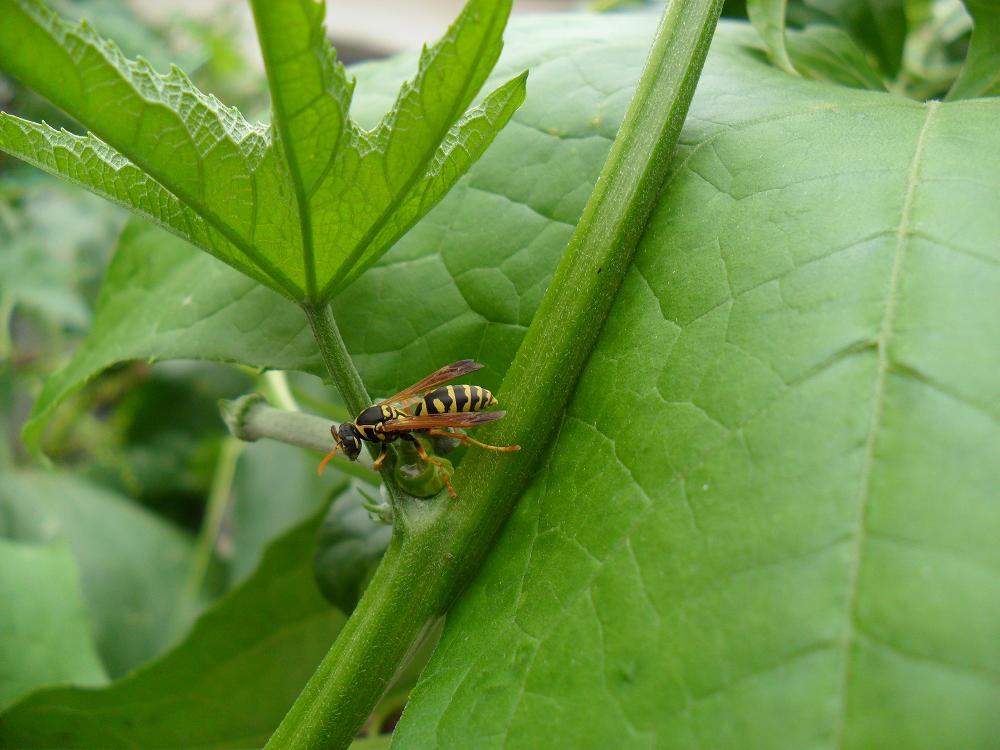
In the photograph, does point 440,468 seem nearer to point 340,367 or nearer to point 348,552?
point 340,367

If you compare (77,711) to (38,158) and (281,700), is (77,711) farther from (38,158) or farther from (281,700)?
(38,158)

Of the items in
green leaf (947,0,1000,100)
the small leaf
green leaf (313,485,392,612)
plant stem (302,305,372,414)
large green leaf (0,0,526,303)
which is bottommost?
green leaf (313,485,392,612)

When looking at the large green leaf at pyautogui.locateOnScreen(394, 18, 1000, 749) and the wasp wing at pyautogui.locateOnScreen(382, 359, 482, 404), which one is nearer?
the large green leaf at pyautogui.locateOnScreen(394, 18, 1000, 749)

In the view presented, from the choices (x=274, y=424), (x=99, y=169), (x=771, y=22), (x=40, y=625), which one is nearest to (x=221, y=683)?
(x=40, y=625)

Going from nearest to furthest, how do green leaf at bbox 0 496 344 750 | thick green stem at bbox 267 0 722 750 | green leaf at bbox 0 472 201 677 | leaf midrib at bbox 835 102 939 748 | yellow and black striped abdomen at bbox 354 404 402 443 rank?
leaf midrib at bbox 835 102 939 748
thick green stem at bbox 267 0 722 750
yellow and black striped abdomen at bbox 354 404 402 443
green leaf at bbox 0 496 344 750
green leaf at bbox 0 472 201 677

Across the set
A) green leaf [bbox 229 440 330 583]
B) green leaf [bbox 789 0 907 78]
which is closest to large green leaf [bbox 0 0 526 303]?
green leaf [bbox 789 0 907 78]

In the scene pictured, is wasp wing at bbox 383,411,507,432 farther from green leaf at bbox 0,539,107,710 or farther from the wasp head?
green leaf at bbox 0,539,107,710
